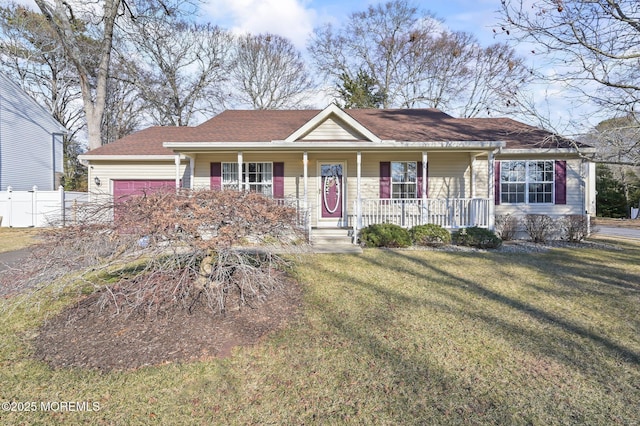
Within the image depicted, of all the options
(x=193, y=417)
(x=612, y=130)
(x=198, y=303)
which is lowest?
(x=193, y=417)

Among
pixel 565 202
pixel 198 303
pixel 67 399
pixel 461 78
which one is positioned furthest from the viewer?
pixel 461 78

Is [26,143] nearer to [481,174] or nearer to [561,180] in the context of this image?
[481,174]

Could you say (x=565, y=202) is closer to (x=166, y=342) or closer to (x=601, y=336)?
(x=601, y=336)

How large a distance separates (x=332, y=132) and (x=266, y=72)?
18408mm

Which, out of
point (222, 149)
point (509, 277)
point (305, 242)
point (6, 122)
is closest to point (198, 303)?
point (305, 242)

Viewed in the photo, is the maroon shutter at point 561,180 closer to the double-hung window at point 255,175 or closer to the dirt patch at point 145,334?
the double-hung window at point 255,175

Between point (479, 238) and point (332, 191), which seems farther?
point (332, 191)

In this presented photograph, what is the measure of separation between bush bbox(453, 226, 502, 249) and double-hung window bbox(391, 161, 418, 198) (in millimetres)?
2404

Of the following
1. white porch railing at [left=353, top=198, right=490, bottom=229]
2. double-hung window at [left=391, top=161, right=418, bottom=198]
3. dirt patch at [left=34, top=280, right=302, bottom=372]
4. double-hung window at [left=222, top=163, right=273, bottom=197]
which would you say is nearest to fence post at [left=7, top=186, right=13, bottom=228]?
double-hung window at [left=222, top=163, right=273, bottom=197]

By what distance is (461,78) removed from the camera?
80.7 feet

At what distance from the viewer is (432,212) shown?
410 inches

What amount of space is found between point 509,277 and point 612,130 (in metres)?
3.92

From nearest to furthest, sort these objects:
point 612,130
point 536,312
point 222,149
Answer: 1. point 536,312
2. point 612,130
3. point 222,149

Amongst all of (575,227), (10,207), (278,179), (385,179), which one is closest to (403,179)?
(385,179)
